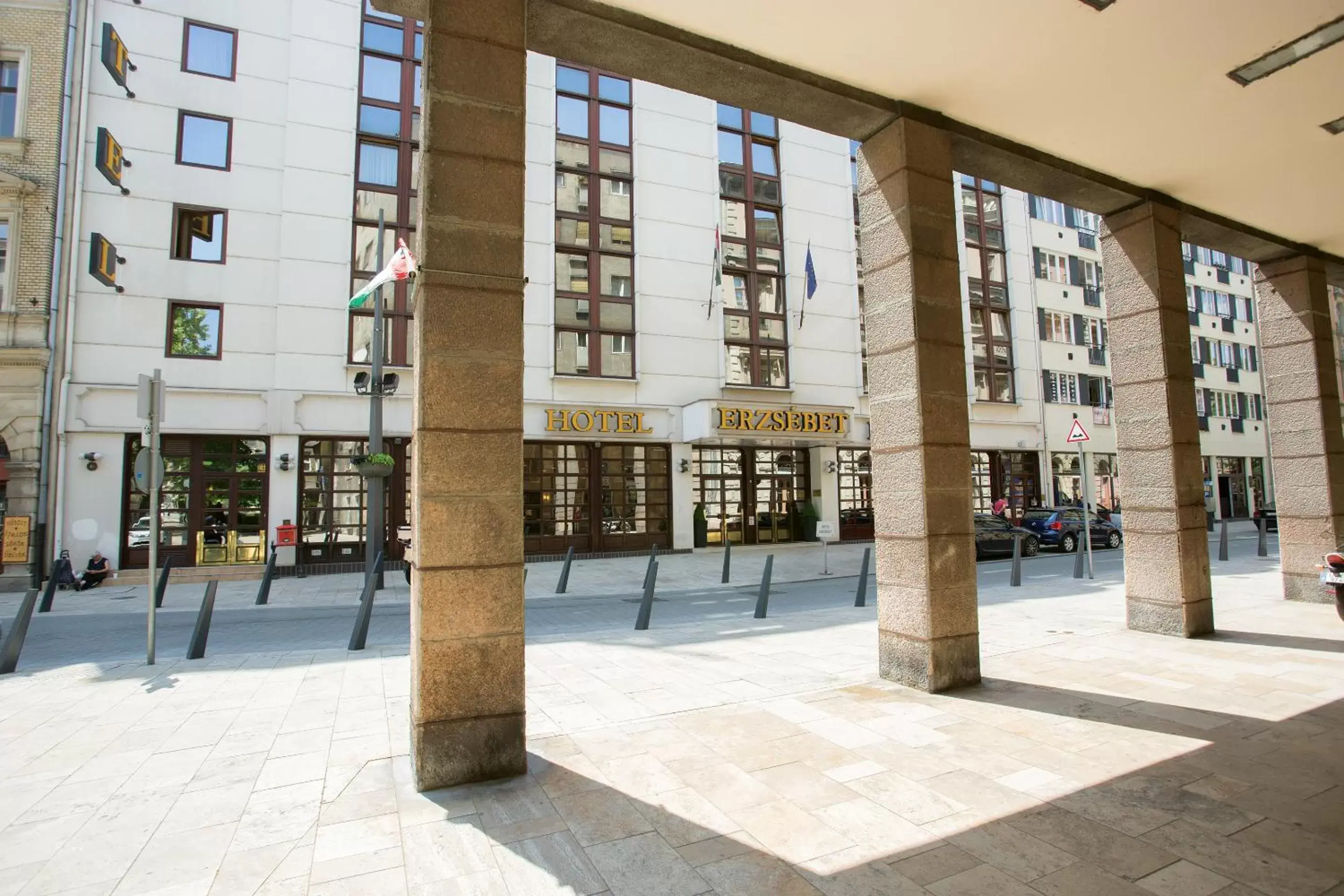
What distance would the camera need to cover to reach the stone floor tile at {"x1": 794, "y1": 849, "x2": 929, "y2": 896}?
3.04 meters

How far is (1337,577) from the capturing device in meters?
8.23

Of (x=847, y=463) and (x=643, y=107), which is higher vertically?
(x=643, y=107)

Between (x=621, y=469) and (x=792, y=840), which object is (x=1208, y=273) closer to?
(x=621, y=469)

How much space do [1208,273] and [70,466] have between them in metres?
56.8

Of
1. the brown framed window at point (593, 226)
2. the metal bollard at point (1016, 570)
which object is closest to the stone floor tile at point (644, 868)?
the metal bollard at point (1016, 570)

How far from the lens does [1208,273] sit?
4266cm

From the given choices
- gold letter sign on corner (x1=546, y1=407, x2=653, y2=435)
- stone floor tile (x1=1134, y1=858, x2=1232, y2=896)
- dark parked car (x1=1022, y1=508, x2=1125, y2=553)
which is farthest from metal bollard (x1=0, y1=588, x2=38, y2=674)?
dark parked car (x1=1022, y1=508, x2=1125, y2=553)

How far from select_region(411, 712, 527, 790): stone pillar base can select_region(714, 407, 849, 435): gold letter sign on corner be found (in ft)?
61.2

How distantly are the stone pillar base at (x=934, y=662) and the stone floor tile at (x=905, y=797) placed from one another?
1901 mm

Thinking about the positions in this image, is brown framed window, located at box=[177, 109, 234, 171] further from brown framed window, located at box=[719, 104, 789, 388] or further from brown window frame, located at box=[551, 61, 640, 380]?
brown framed window, located at box=[719, 104, 789, 388]

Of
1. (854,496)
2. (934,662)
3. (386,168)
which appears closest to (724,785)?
(934,662)

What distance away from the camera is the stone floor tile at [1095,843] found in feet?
10.5

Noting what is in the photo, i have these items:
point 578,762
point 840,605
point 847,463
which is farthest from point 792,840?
point 847,463

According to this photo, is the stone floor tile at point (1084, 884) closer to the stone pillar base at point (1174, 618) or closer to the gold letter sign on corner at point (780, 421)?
the stone pillar base at point (1174, 618)
